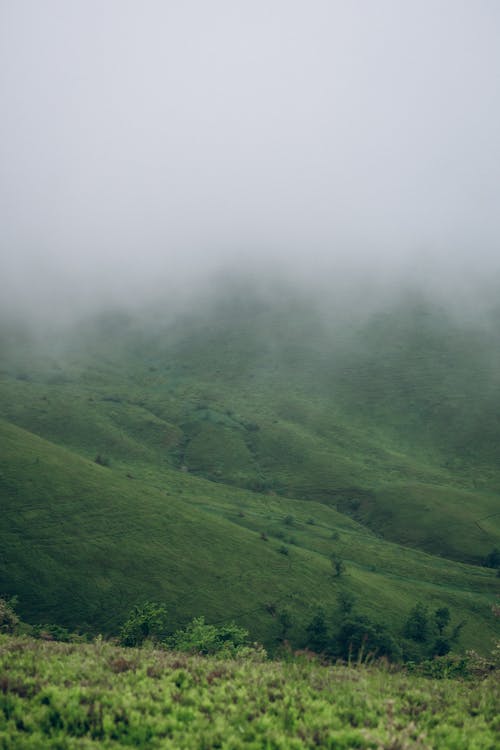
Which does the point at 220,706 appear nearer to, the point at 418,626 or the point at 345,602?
the point at 345,602

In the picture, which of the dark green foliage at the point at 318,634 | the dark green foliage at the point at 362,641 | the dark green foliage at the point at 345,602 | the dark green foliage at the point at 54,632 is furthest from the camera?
the dark green foliage at the point at 345,602

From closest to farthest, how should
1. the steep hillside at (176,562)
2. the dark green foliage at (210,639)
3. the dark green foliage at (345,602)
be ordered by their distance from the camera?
1. the dark green foliage at (210,639)
2. the steep hillside at (176,562)
3. the dark green foliage at (345,602)

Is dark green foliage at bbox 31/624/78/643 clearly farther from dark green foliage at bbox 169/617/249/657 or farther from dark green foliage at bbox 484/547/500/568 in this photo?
dark green foliage at bbox 484/547/500/568

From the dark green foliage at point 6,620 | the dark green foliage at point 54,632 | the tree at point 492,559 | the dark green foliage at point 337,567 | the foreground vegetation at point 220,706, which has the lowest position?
the dark green foliage at point 54,632

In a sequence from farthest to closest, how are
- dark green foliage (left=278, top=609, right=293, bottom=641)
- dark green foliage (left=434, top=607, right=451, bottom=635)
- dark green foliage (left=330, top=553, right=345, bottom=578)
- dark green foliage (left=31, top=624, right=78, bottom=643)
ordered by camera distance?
dark green foliage (left=330, top=553, right=345, bottom=578), dark green foliage (left=434, top=607, right=451, bottom=635), dark green foliage (left=278, top=609, right=293, bottom=641), dark green foliage (left=31, top=624, right=78, bottom=643)

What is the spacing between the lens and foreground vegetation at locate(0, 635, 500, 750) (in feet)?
35.0

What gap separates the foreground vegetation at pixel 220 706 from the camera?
35.0 ft

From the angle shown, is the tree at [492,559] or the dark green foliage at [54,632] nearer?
the dark green foliage at [54,632]

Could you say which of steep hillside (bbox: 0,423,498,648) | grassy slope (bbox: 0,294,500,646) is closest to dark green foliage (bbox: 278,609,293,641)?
steep hillside (bbox: 0,423,498,648)

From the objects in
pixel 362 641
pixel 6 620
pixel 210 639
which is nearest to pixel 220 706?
pixel 210 639

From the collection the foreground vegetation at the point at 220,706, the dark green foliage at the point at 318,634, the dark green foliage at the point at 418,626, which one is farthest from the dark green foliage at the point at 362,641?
the foreground vegetation at the point at 220,706

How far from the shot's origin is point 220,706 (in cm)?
1223

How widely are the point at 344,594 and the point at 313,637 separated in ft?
34.0

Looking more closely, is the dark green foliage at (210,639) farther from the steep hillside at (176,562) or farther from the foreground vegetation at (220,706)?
the foreground vegetation at (220,706)
